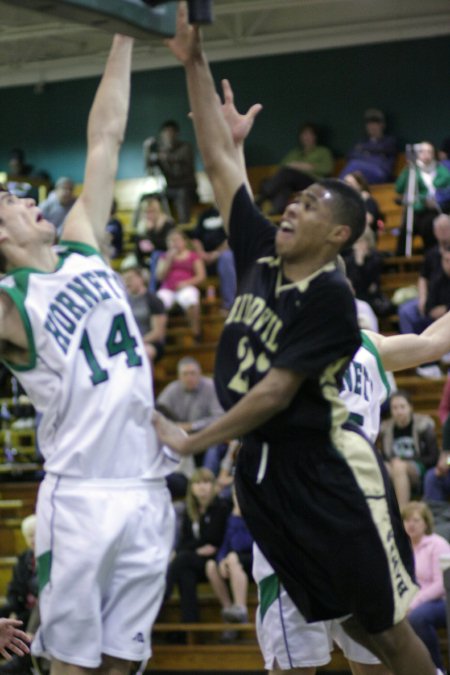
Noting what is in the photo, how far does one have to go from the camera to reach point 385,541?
4.02 metres

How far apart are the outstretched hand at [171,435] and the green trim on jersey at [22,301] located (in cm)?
43

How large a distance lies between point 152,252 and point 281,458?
10758 millimetres

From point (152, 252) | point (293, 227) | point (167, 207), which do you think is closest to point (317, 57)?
point (167, 207)

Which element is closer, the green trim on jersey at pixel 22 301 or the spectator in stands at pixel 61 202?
the green trim on jersey at pixel 22 301

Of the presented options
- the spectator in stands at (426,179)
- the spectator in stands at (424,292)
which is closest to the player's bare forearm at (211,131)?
the spectator in stands at (424,292)

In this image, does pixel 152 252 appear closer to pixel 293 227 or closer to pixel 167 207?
pixel 167 207

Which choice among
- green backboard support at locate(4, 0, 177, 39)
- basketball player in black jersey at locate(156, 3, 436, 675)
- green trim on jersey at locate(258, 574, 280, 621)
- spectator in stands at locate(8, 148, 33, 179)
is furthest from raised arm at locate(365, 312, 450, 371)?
spectator in stands at locate(8, 148, 33, 179)

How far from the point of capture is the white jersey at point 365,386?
4883 millimetres

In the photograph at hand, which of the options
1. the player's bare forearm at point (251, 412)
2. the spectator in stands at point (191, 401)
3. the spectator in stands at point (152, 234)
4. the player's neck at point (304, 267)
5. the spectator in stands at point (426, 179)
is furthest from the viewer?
the spectator in stands at point (152, 234)

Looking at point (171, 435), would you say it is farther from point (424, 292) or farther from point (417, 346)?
point (424, 292)

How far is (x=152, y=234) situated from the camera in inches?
574

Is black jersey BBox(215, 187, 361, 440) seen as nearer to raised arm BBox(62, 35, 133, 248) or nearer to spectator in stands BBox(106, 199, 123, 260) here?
raised arm BBox(62, 35, 133, 248)

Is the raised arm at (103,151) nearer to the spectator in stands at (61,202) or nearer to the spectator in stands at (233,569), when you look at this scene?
the spectator in stands at (233,569)

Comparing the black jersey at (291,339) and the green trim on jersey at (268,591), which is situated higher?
the black jersey at (291,339)
